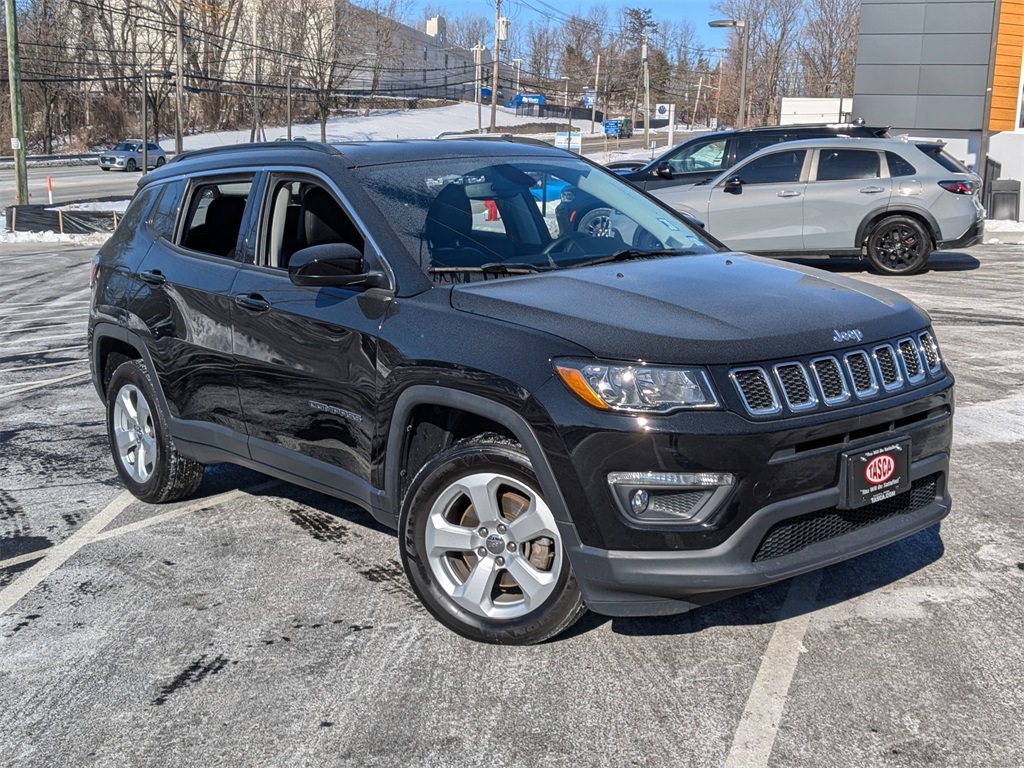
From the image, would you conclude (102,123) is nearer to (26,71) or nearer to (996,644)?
(26,71)

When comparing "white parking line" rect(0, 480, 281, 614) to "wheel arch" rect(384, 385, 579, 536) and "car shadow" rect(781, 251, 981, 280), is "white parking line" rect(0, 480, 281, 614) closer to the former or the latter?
"wheel arch" rect(384, 385, 579, 536)

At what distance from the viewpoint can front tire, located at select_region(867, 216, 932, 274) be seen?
1407 cm

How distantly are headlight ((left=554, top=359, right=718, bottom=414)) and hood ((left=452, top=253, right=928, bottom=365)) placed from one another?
4 cm

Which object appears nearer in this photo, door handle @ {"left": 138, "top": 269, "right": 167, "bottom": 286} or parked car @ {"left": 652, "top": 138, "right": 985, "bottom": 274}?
door handle @ {"left": 138, "top": 269, "right": 167, "bottom": 286}

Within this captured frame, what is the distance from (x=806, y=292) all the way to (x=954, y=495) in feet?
6.67

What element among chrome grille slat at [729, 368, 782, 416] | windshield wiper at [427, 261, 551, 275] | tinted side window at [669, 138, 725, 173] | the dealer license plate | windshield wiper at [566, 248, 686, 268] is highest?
tinted side window at [669, 138, 725, 173]

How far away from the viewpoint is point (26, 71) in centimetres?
7188

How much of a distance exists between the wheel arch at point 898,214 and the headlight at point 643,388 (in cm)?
1160

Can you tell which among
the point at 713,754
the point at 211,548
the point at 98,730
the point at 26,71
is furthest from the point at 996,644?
the point at 26,71

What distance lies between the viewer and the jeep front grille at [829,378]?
3.47 meters

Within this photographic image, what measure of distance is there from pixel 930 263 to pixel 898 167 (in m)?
2.39

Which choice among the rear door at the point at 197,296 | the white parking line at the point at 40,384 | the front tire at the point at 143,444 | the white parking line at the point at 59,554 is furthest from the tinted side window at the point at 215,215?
the white parking line at the point at 40,384

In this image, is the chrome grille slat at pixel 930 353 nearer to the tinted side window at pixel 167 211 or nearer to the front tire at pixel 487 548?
the front tire at pixel 487 548

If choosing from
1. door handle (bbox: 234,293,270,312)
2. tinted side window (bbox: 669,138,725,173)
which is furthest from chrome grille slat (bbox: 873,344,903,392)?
tinted side window (bbox: 669,138,725,173)
